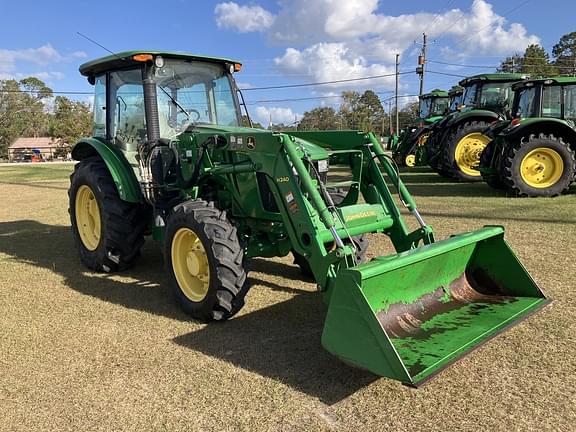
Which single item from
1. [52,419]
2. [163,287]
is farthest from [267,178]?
[52,419]

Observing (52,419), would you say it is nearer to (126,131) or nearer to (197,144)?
(197,144)

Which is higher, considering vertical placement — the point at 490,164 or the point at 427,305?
the point at 490,164

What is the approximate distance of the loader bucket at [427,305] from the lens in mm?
2900

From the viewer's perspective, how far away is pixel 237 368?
3.41 metres

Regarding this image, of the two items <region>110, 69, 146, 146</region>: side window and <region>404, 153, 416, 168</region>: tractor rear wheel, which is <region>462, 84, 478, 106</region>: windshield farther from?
<region>110, 69, 146, 146</region>: side window

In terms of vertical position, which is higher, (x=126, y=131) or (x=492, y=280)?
(x=126, y=131)

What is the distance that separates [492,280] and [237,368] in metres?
2.15

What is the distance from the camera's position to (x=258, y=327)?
409cm

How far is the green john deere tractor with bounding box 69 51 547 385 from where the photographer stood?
3268mm

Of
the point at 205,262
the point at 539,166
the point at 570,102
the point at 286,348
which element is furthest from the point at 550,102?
the point at 286,348

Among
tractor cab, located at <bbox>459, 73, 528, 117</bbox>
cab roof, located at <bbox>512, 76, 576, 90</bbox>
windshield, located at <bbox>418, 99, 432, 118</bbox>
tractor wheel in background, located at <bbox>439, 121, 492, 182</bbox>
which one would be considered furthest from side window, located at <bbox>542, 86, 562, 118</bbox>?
windshield, located at <bbox>418, 99, 432, 118</bbox>

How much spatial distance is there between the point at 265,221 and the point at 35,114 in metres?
91.0

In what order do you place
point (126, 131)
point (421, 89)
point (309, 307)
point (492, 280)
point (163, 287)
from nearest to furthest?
point (492, 280) → point (309, 307) → point (163, 287) → point (126, 131) → point (421, 89)

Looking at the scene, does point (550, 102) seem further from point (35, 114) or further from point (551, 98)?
point (35, 114)
